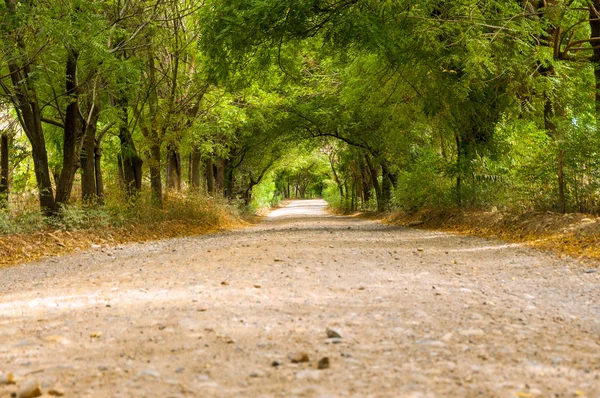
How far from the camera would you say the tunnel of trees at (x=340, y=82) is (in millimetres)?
11586

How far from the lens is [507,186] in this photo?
49.3 ft

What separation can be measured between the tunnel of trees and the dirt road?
18.0 feet

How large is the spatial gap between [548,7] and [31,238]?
1124cm

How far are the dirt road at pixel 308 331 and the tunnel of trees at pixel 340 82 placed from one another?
5.48 meters

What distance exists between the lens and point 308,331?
13.5 feet

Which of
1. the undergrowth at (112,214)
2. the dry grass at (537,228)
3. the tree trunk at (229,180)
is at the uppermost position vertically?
the tree trunk at (229,180)

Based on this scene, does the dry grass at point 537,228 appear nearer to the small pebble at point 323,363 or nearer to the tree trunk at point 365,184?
the small pebble at point 323,363

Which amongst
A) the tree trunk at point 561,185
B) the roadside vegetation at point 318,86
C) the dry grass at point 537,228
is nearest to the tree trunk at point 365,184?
the roadside vegetation at point 318,86

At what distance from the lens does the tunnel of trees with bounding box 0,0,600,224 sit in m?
11.6

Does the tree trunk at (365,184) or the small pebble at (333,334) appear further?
the tree trunk at (365,184)

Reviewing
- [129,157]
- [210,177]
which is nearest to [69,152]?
[129,157]

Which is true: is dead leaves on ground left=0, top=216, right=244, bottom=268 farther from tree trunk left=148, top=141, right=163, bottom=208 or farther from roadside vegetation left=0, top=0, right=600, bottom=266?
tree trunk left=148, top=141, right=163, bottom=208

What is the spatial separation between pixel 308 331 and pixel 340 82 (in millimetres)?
20938

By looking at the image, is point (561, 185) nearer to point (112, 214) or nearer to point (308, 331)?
point (308, 331)
